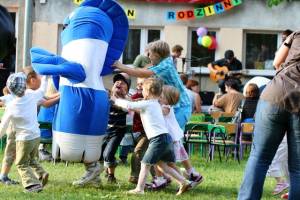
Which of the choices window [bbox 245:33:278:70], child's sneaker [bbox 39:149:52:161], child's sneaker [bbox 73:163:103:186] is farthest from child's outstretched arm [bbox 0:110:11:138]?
window [bbox 245:33:278:70]

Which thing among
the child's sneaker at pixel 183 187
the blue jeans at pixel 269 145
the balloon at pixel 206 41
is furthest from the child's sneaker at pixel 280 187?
the balloon at pixel 206 41

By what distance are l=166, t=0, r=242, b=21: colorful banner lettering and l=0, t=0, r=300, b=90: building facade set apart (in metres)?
0.03

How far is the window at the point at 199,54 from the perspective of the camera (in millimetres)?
20953

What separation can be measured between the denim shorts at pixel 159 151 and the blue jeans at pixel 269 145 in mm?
2351

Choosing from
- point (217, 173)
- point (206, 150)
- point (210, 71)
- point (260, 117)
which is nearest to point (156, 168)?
point (217, 173)

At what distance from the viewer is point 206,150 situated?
14.4 m

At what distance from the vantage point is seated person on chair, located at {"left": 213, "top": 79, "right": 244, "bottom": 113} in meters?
14.8

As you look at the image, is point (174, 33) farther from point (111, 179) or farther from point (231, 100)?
point (111, 179)

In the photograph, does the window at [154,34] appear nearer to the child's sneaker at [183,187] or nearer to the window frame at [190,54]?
the window frame at [190,54]

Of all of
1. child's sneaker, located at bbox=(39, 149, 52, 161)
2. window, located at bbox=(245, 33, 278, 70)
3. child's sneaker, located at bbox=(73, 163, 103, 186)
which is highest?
window, located at bbox=(245, 33, 278, 70)

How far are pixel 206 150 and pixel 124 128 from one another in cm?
470

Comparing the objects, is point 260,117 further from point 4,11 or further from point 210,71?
point 210,71

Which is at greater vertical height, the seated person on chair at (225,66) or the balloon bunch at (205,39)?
the balloon bunch at (205,39)

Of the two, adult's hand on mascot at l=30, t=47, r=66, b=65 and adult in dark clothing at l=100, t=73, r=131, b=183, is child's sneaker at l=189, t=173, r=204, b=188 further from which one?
adult's hand on mascot at l=30, t=47, r=66, b=65
